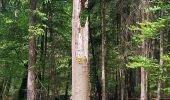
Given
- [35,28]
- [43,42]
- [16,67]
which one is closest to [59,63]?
[43,42]

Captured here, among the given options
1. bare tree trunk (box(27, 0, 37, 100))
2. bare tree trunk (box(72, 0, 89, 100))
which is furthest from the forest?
bare tree trunk (box(72, 0, 89, 100))

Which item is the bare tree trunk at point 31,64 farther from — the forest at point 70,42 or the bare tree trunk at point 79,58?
the bare tree trunk at point 79,58

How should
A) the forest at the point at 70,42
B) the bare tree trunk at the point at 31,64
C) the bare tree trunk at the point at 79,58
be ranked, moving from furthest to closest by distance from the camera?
the bare tree trunk at the point at 31,64 → the forest at the point at 70,42 → the bare tree trunk at the point at 79,58

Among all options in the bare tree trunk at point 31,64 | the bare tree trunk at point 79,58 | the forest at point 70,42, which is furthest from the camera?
the bare tree trunk at point 31,64

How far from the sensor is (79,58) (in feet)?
13.1

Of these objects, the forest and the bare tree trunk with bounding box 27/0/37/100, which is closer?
the forest

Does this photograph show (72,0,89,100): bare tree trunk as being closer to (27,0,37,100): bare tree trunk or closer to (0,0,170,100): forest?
(0,0,170,100): forest

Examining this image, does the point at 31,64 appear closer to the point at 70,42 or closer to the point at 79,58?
the point at 70,42

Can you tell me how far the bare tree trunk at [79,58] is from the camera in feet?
12.8

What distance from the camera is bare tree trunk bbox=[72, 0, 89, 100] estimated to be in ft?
12.8

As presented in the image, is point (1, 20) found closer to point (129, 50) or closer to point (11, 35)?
point (11, 35)

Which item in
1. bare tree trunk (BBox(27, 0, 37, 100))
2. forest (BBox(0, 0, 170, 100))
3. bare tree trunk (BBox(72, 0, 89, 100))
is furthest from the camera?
bare tree trunk (BBox(27, 0, 37, 100))

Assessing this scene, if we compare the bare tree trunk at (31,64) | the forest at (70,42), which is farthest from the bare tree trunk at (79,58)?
the bare tree trunk at (31,64)

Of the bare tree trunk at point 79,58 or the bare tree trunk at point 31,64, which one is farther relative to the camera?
the bare tree trunk at point 31,64
